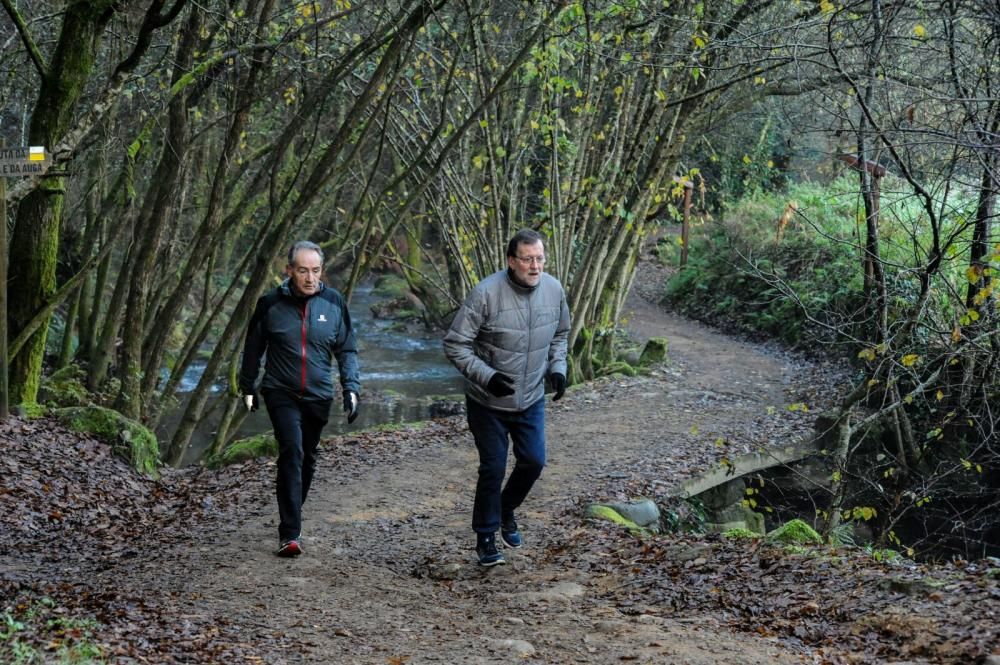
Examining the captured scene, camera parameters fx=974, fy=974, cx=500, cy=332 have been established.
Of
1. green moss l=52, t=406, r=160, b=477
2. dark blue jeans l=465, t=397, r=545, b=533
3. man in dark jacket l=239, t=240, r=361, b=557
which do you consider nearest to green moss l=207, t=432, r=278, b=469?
green moss l=52, t=406, r=160, b=477

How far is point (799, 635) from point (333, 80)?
286 inches

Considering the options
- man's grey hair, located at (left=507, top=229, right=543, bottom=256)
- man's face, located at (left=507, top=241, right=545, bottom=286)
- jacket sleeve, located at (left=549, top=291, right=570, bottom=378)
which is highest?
man's grey hair, located at (left=507, top=229, right=543, bottom=256)

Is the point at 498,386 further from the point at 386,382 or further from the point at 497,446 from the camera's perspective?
the point at 386,382

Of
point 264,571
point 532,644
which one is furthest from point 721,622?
point 264,571

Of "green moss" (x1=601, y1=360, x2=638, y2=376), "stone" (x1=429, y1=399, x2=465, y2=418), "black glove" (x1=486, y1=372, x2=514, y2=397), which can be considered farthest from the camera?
"green moss" (x1=601, y1=360, x2=638, y2=376)

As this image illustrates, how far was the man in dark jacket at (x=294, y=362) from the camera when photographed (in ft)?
20.0

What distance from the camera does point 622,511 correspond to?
26.0 feet

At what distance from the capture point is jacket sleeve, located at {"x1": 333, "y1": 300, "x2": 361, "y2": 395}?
6.27 m

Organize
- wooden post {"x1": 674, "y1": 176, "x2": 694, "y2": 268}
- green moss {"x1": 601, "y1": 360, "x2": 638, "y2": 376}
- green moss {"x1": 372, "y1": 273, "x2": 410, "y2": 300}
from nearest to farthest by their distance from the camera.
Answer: green moss {"x1": 601, "y1": 360, "x2": 638, "y2": 376}
wooden post {"x1": 674, "y1": 176, "x2": 694, "y2": 268}
green moss {"x1": 372, "y1": 273, "x2": 410, "y2": 300}

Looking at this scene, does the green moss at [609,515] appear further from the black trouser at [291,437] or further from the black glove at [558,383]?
the black trouser at [291,437]

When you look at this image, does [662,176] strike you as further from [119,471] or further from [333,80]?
[119,471]

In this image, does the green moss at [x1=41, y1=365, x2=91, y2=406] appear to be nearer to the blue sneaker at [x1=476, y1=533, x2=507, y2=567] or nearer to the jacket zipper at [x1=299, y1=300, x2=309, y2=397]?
the jacket zipper at [x1=299, y1=300, x2=309, y2=397]

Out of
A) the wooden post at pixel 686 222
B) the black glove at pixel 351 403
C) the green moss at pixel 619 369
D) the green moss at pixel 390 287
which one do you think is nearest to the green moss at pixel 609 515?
the black glove at pixel 351 403

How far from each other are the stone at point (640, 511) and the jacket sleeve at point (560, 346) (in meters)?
2.16
